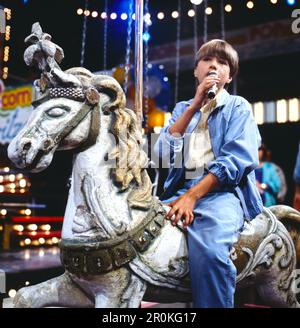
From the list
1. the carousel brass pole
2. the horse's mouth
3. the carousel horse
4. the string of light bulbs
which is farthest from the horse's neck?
the string of light bulbs

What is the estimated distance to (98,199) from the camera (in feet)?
4.27

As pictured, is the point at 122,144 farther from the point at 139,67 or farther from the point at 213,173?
the point at 139,67

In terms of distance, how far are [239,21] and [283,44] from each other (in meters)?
0.84

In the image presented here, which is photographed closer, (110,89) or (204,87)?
(110,89)

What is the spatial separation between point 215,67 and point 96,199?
2.35 feet

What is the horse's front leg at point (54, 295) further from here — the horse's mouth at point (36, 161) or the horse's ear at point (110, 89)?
the horse's ear at point (110, 89)

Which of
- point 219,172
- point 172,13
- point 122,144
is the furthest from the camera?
point 172,13

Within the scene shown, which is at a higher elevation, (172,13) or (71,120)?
(172,13)

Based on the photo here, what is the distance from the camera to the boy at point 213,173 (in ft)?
4.50

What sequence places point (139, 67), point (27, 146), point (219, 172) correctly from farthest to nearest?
point (139, 67)
point (219, 172)
point (27, 146)

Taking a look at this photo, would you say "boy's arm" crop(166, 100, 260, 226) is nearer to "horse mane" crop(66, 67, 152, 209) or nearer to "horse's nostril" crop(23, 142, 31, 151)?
"horse mane" crop(66, 67, 152, 209)

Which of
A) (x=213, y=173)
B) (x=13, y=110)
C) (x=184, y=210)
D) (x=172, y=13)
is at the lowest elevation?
(x=184, y=210)

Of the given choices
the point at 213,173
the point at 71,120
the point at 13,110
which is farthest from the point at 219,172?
the point at 13,110
